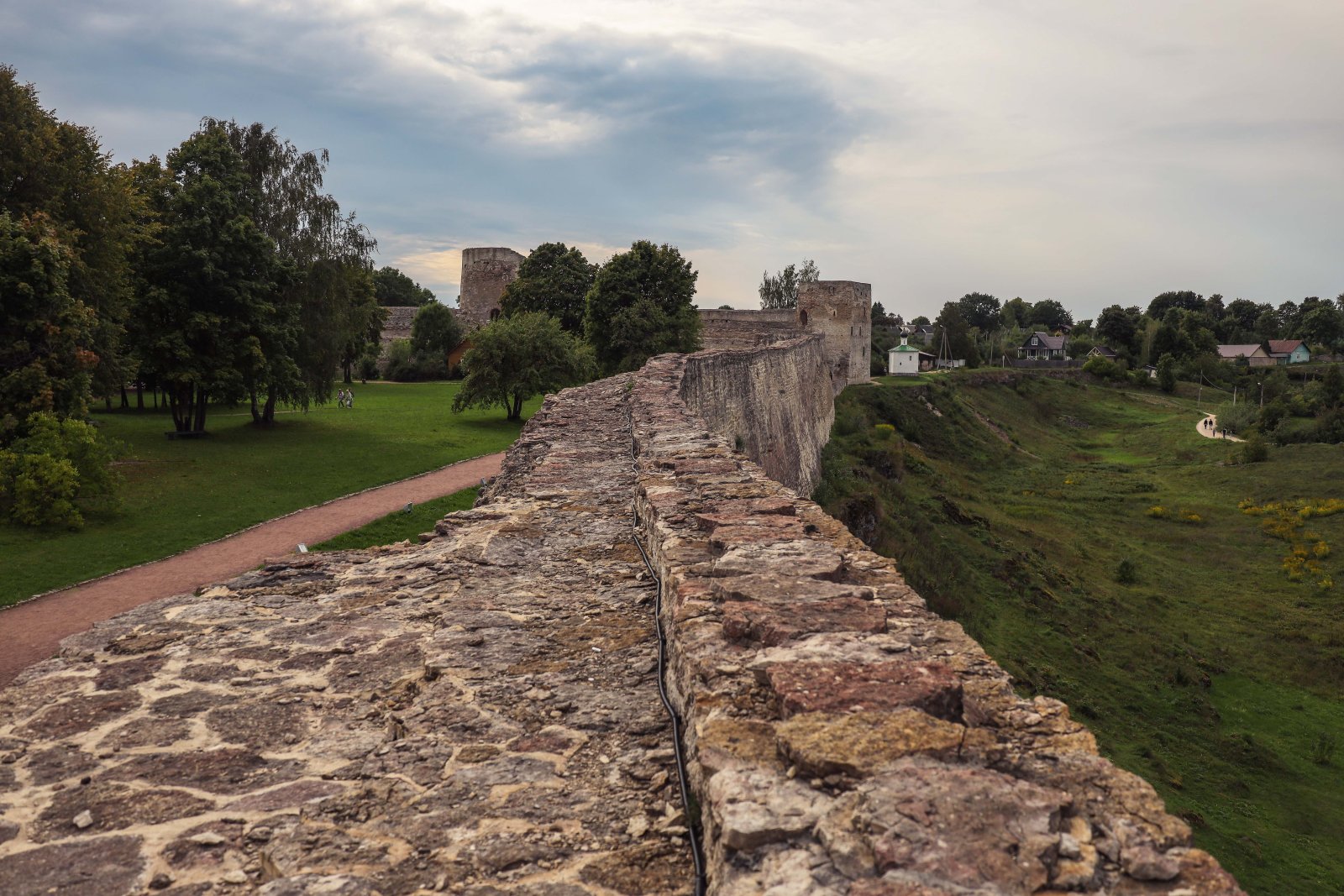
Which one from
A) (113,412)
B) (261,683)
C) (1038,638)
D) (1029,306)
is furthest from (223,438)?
(1029,306)

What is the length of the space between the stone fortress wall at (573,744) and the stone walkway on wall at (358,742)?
0.01 metres

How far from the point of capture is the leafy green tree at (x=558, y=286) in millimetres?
44281

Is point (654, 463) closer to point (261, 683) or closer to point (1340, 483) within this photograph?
point (261, 683)

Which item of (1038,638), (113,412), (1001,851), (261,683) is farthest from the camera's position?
(113,412)

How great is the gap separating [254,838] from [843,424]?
32.6 metres

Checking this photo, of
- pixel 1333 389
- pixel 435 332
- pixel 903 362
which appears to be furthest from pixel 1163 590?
pixel 435 332

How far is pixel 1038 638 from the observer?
19078 millimetres

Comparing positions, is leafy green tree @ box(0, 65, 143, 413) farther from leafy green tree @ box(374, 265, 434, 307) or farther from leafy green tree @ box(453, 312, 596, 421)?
leafy green tree @ box(374, 265, 434, 307)

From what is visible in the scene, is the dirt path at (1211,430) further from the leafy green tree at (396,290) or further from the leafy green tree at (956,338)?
the leafy green tree at (396,290)

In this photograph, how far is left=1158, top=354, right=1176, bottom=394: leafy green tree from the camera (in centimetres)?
7144

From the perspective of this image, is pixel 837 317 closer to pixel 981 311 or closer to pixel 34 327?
pixel 34 327

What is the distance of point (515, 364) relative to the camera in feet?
97.4

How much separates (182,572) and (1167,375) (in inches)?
2951

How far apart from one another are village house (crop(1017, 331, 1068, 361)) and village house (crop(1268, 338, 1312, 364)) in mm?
20289
